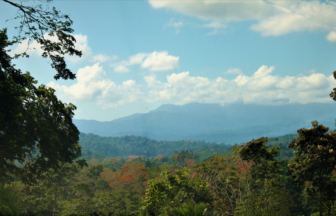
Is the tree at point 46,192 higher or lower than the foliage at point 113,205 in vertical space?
higher

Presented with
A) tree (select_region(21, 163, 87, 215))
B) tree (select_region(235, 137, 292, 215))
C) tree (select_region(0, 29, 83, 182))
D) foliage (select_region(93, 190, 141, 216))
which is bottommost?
foliage (select_region(93, 190, 141, 216))

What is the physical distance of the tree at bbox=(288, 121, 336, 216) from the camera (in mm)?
10555

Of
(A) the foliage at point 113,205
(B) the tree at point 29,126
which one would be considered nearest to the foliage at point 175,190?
(B) the tree at point 29,126

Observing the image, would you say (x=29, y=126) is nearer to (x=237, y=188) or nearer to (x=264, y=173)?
(x=264, y=173)

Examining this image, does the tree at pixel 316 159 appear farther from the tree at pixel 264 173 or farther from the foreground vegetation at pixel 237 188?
the tree at pixel 264 173

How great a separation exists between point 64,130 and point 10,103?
549cm

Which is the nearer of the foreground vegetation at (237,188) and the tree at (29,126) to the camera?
the foreground vegetation at (237,188)

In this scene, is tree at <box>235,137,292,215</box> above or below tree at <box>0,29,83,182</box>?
below

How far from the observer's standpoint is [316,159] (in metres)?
10.6

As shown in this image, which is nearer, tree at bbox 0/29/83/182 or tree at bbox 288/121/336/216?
tree at bbox 288/121/336/216

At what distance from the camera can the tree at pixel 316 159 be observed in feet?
34.6

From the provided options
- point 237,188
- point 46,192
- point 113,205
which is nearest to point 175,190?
point 237,188

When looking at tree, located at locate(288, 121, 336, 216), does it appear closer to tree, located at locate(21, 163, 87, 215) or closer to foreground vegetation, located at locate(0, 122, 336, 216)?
foreground vegetation, located at locate(0, 122, 336, 216)

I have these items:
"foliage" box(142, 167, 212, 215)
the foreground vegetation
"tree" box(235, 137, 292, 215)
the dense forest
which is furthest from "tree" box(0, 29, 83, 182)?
"tree" box(235, 137, 292, 215)
